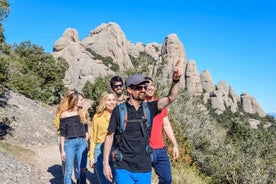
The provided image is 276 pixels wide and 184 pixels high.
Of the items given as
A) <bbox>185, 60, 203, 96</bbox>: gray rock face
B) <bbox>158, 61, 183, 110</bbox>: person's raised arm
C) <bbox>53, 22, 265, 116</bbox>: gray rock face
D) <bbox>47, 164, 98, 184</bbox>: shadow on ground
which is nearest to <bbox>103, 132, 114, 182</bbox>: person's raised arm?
<bbox>158, 61, 183, 110</bbox>: person's raised arm

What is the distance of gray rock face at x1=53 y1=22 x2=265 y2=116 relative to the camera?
6069 centimetres

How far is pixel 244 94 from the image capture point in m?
98.6

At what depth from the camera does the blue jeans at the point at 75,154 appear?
5500mm

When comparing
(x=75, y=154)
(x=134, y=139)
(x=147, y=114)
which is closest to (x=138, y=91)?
(x=147, y=114)

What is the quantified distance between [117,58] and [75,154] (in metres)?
76.4

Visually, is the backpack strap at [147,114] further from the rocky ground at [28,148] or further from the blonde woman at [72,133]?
the rocky ground at [28,148]

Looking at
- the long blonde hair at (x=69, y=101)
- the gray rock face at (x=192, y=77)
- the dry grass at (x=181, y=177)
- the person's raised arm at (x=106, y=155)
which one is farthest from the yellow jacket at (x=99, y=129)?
the gray rock face at (x=192, y=77)

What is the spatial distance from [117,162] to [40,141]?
36.6 feet

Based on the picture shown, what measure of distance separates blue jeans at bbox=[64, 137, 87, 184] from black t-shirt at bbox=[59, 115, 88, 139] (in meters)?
0.10

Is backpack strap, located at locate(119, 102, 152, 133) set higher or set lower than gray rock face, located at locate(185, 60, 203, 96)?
lower

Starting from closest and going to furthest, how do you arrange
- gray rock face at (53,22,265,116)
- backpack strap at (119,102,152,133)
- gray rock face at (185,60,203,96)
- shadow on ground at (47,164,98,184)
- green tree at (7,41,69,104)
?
backpack strap at (119,102,152,133)
shadow on ground at (47,164,98,184)
green tree at (7,41,69,104)
gray rock face at (53,22,265,116)
gray rock face at (185,60,203,96)

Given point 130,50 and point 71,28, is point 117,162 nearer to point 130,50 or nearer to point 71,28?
point 71,28

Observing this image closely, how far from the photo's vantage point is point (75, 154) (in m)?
5.74

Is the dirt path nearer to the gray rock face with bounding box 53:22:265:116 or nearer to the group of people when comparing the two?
the group of people
